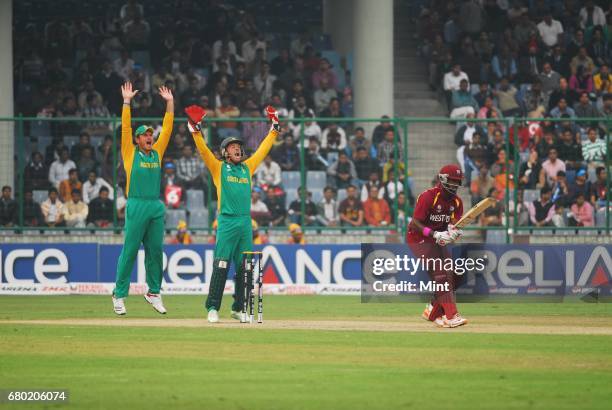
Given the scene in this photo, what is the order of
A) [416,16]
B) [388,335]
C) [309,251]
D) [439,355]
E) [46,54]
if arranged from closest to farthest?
1. [439,355]
2. [388,335]
3. [309,251]
4. [46,54]
5. [416,16]

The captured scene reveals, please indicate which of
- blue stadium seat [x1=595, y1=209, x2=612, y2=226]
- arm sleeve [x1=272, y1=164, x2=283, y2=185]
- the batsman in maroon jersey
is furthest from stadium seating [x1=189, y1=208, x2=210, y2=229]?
the batsman in maroon jersey

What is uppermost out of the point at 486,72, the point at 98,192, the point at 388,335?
the point at 486,72

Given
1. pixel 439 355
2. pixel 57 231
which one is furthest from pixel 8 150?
pixel 439 355

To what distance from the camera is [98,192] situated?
78.8ft

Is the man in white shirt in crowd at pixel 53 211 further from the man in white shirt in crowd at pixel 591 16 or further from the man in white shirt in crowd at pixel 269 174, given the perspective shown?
the man in white shirt in crowd at pixel 591 16

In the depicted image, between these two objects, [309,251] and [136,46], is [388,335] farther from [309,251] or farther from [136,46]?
[136,46]

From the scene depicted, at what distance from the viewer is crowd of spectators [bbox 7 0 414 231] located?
24031mm

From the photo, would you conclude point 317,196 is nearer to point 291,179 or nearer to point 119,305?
point 291,179

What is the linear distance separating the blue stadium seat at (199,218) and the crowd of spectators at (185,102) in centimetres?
28

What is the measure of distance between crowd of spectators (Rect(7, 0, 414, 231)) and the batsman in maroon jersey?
26.0 ft

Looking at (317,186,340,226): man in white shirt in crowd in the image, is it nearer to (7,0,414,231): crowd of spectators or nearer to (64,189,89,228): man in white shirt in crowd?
(7,0,414,231): crowd of spectators

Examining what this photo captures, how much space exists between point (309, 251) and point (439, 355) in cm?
1032

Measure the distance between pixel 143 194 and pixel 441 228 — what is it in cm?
388

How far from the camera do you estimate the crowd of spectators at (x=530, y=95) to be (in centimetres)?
2414
